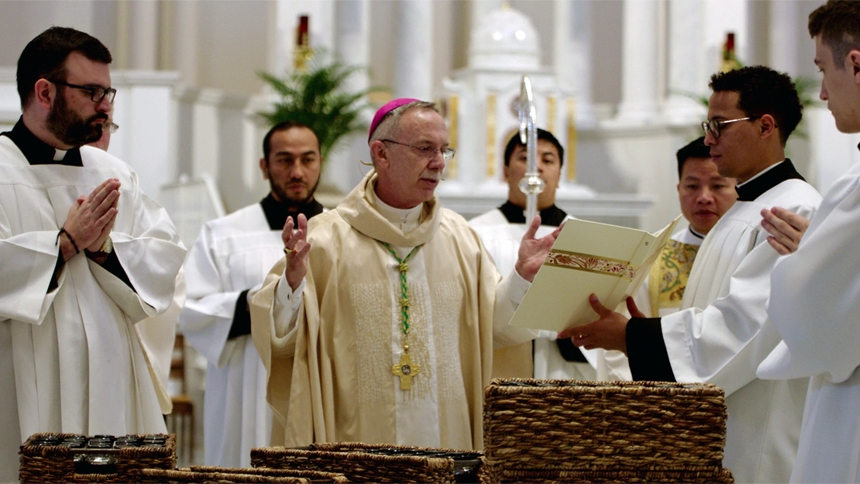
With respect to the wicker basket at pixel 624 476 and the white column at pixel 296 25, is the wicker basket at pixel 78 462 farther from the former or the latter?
the white column at pixel 296 25

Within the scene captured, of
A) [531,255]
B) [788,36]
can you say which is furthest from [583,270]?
[788,36]

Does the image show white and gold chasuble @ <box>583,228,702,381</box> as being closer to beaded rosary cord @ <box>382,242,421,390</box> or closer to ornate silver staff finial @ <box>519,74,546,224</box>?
ornate silver staff finial @ <box>519,74,546,224</box>

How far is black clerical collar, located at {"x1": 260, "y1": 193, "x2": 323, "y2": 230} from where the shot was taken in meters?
5.56

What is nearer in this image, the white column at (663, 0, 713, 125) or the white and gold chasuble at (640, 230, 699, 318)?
the white and gold chasuble at (640, 230, 699, 318)

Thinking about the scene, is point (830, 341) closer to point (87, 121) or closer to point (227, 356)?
point (87, 121)

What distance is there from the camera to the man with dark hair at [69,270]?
369cm

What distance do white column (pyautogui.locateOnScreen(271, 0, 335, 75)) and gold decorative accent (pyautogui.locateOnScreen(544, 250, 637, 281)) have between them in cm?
867

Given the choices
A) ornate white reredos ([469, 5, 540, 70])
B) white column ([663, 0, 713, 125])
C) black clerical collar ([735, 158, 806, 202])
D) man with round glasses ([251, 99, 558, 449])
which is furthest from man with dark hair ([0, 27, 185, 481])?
white column ([663, 0, 713, 125])

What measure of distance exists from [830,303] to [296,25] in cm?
972

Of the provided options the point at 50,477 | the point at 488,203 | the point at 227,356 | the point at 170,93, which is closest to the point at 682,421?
the point at 50,477

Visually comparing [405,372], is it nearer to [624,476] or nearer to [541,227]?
[624,476]

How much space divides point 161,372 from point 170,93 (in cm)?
725

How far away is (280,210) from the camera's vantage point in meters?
5.63

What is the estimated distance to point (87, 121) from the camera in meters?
3.86
